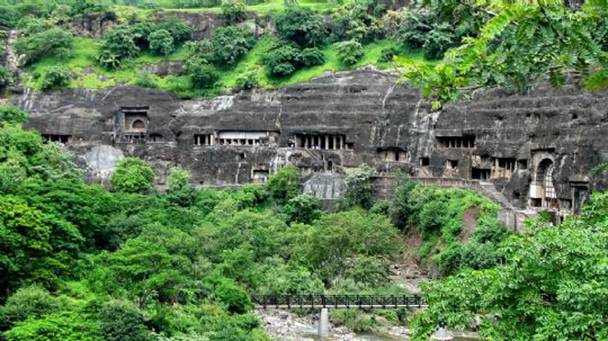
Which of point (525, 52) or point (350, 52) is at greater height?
point (350, 52)

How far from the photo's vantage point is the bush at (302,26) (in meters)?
66.3

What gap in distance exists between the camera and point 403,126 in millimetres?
54500

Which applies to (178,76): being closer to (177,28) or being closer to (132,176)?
(177,28)

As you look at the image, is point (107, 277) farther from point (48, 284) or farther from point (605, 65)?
point (605, 65)

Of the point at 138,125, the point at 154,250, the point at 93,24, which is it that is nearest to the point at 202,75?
the point at 138,125

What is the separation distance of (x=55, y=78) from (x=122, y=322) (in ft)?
139

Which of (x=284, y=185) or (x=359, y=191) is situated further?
(x=284, y=185)

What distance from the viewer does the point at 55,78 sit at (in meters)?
63.9

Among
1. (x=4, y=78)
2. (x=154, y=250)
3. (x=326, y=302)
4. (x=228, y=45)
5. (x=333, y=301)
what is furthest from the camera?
(x=228, y=45)

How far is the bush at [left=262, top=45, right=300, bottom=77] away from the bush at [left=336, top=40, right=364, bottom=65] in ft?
11.2

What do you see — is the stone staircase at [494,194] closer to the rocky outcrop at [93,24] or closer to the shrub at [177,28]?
the shrub at [177,28]

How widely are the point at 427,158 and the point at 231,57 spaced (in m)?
21.1

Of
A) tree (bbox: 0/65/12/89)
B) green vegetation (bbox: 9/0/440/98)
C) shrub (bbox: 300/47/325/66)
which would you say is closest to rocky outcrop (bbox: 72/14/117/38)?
green vegetation (bbox: 9/0/440/98)

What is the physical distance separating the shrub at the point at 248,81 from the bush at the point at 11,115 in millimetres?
15601
